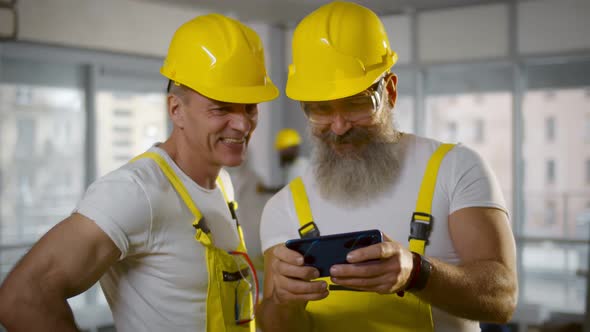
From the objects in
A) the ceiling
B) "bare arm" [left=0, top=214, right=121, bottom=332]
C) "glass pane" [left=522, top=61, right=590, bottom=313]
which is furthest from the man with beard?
"glass pane" [left=522, top=61, right=590, bottom=313]

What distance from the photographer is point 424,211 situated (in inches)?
67.9

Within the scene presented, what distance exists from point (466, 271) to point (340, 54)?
2.21ft

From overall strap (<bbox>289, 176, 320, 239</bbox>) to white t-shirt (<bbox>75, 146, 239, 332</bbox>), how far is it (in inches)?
11.1

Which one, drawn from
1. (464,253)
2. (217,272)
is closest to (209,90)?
(217,272)

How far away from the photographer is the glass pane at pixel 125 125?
7.40 m

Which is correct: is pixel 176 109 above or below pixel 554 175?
above

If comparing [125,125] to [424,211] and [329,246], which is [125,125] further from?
[329,246]

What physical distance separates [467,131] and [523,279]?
Result: 6.52ft

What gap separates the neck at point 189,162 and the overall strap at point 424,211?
63 cm

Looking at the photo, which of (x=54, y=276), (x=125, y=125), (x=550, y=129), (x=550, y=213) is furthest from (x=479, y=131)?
(x=54, y=276)

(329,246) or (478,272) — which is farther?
(478,272)

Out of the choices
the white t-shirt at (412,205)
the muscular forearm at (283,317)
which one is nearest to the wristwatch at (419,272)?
the white t-shirt at (412,205)

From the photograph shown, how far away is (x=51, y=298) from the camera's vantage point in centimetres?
157

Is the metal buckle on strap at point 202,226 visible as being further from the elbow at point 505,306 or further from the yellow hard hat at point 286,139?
the yellow hard hat at point 286,139
